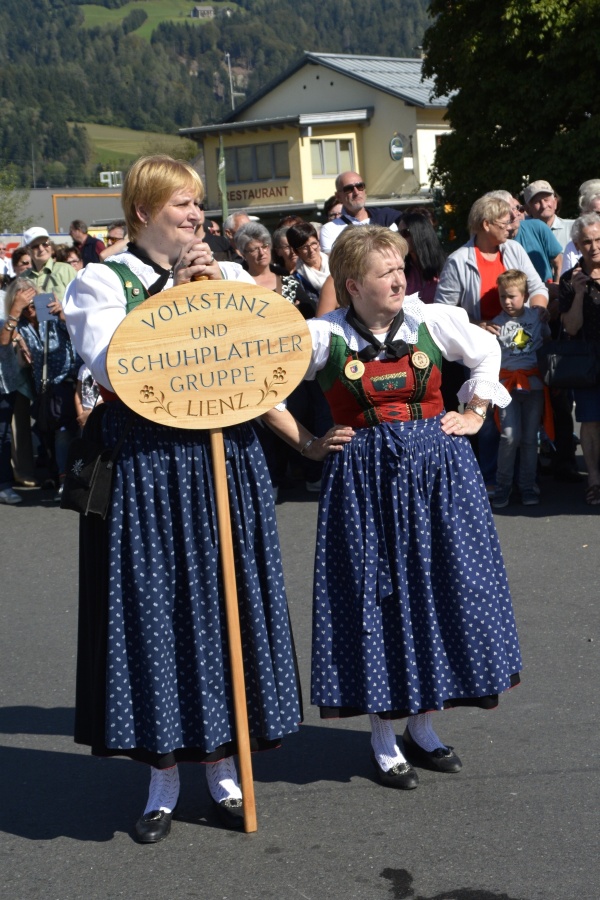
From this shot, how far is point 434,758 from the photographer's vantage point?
4.14 m

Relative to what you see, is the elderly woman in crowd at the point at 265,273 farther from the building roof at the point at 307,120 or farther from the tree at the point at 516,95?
the building roof at the point at 307,120

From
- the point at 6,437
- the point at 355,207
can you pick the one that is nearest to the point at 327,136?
the point at 355,207

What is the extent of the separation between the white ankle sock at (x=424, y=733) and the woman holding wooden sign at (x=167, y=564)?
567mm

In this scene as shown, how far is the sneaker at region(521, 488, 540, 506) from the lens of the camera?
7.97m

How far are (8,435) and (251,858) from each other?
6.46 m

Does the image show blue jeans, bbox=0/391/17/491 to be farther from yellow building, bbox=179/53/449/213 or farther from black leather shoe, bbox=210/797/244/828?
yellow building, bbox=179/53/449/213

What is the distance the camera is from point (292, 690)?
3803 millimetres

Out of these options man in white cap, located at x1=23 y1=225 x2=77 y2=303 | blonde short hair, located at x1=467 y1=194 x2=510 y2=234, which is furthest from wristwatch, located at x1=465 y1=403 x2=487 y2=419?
man in white cap, located at x1=23 y1=225 x2=77 y2=303

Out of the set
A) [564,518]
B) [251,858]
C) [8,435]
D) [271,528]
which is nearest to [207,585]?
[271,528]

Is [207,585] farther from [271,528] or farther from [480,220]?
[480,220]

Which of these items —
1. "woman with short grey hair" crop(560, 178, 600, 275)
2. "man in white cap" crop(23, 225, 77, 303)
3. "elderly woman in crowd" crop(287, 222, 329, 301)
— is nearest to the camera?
"woman with short grey hair" crop(560, 178, 600, 275)

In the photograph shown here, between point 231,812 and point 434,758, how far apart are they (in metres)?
0.75

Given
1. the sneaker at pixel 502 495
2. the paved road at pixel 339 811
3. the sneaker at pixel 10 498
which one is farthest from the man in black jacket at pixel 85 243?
the paved road at pixel 339 811

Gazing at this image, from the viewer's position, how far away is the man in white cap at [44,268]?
1063cm
